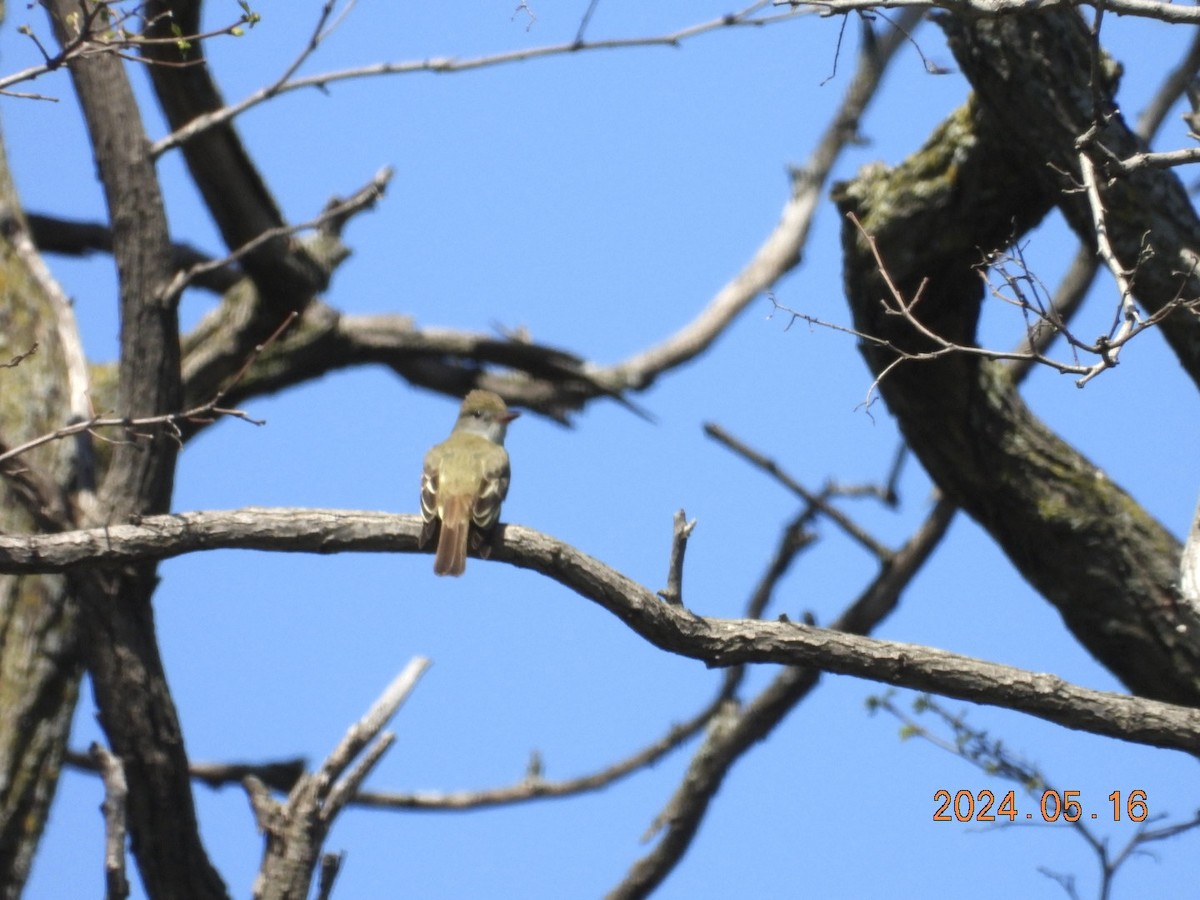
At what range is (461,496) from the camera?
5961 millimetres

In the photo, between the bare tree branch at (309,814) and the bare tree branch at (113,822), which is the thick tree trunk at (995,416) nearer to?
the bare tree branch at (309,814)

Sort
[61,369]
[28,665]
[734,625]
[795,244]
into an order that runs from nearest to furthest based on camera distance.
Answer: [734,625] → [28,665] → [61,369] → [795,244]

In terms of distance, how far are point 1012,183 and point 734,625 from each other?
2.67m

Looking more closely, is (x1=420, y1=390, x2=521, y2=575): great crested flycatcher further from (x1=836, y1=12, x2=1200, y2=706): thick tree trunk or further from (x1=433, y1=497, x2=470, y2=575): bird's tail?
(x1=836, y1=12, x2=1200, y2=706): thick tree trunk

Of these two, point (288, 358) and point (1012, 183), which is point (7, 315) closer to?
point (288, 358)

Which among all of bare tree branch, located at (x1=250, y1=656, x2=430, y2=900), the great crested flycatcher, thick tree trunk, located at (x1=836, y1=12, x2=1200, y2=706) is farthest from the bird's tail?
thick tree trunk, located at (x1=836, y1=12, x2=1200, y2=706)

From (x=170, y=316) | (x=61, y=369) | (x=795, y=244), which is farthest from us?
(x=795, y=244)

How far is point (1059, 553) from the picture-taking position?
666cm

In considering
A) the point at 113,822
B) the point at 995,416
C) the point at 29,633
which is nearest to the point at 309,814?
the point at 113,822

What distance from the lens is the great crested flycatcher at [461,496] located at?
19.0 ft

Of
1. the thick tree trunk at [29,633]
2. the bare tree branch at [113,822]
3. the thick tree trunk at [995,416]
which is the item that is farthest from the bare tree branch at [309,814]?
the thick tree trunk at [995,416]

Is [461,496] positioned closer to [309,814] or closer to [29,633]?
[309,814]

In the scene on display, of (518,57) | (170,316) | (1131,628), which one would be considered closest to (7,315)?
(170,316)

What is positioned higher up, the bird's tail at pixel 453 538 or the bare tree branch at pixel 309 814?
the bird's tail at pixel 453 538
